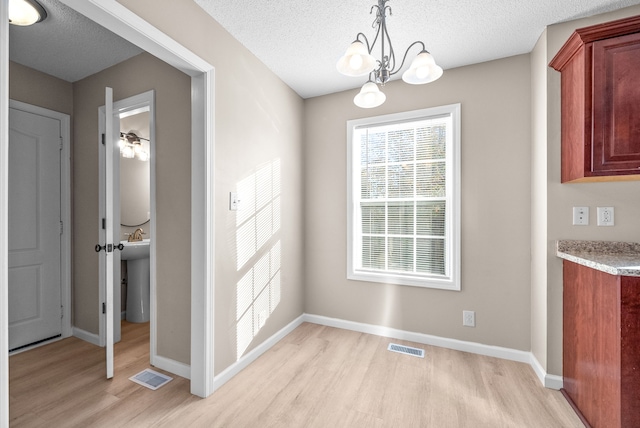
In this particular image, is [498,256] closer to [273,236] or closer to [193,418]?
[273,236]

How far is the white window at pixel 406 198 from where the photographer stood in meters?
2.76

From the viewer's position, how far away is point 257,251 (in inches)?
102

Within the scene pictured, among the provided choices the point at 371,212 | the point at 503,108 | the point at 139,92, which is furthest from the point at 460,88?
the point at 139,92

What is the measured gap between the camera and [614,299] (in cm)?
147

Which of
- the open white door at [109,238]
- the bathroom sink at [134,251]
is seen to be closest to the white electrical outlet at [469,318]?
the open white door at [109,238]

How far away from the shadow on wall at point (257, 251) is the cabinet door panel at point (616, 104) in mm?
2395

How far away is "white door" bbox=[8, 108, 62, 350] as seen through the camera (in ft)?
8.68

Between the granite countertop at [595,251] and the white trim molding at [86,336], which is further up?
the granite countertop at [595,251]

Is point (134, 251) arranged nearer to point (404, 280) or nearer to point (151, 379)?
point (151, 379)

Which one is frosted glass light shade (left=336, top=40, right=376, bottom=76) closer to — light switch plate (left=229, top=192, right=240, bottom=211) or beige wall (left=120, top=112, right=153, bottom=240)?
light switch plate (left=229, top=192, right=240, bottom=211)

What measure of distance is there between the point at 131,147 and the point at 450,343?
432 cm

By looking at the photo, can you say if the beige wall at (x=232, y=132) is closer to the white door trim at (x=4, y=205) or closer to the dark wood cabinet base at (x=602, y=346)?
the white door trim at (x=4, y=205)

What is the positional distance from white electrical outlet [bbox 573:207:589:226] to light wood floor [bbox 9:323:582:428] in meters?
1.20

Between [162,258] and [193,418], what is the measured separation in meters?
1.17
